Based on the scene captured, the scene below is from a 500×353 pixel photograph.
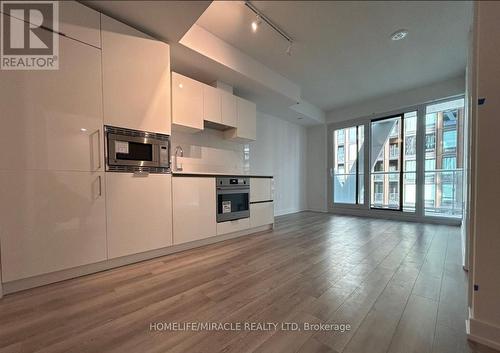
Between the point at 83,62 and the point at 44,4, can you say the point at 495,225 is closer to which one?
the point at 83,62

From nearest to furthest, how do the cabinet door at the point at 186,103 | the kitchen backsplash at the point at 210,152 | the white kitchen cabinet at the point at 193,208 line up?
the white kitchen cabinet at the point at 193,208, the cabinet door at the point at 186,103, the kitchen backsplash at the point at 210,152

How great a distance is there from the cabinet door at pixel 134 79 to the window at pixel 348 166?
4.17 metres

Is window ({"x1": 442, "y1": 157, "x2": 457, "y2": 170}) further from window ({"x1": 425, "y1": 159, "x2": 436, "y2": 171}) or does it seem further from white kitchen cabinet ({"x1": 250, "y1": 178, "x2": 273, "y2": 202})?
white kitchen cabinet ({"x1": 250, "y1": 178, "x2": 273, "y2": 202})

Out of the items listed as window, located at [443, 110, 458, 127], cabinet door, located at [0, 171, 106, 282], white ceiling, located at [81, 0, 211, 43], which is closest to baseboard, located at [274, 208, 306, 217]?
window, located at [443, 110, 458, 127]

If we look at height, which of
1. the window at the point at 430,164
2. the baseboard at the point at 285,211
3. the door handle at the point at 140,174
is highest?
the window at the point at 430,164

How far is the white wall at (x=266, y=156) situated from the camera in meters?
3.00

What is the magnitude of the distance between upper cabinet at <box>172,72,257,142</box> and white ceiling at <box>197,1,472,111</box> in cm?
63

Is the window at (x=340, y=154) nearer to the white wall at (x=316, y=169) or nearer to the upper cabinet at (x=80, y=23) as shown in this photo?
the white wall at (x=316, y=169)

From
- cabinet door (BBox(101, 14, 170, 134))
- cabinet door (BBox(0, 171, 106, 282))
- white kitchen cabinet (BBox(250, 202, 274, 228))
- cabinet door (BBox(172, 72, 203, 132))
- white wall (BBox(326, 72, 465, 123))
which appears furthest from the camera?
white wall (BBox(326, 72, 465, 123))

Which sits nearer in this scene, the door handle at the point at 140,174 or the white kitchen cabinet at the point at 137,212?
the white kitchen cabinet at the point at 137,212

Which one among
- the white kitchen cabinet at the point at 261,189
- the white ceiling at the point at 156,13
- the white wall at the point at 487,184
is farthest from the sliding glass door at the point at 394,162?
the white ceiling at the point at 156,13

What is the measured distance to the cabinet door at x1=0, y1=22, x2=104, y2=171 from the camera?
137 cm

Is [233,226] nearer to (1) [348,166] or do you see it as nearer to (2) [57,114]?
(2) [57,114]

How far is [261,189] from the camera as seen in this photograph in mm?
3170
